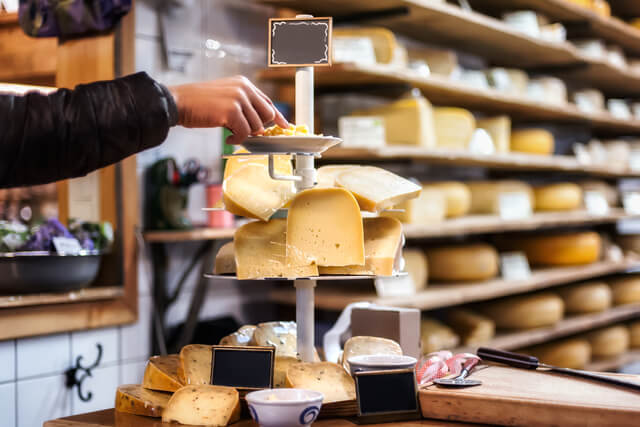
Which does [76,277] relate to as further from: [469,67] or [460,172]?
[469,67]

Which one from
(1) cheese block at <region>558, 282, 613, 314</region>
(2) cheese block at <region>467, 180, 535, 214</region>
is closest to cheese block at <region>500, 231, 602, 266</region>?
(1) cheese block at <region>558, 282, 613, 314</region>

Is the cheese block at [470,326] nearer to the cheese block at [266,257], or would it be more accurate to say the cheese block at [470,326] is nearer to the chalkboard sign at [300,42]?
the cheese block at [266,257]

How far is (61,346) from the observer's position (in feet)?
8.22

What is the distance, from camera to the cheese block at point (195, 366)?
4.46 ft

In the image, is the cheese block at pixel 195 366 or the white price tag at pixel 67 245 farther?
the white price tag at pixel 67 245

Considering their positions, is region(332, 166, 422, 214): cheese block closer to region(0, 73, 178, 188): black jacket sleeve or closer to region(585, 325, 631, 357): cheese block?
region(0, 73, 178, 188): black jacket sleeve

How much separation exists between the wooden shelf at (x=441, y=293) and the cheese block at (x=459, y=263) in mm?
49

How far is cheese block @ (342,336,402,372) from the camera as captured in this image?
1.43 m

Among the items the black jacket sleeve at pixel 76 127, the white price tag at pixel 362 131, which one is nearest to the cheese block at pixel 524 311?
the white price tag at pixel 362 131

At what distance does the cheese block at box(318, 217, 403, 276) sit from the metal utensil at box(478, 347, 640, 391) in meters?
0.30

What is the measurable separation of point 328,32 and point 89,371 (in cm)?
171

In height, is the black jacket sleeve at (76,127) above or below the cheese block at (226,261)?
above

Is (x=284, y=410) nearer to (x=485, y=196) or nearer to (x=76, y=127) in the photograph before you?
(x=76, y=127)

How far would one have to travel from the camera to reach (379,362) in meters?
1.30
